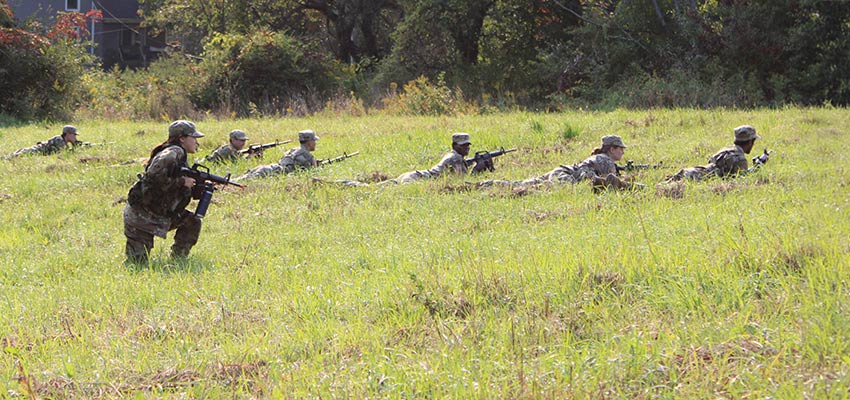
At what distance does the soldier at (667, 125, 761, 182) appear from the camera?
12.0 metres

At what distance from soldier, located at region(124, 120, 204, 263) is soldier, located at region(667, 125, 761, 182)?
20.6 feet

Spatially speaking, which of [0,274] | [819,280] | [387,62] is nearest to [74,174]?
[0,274]

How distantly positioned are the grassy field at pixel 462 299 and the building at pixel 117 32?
114 ft

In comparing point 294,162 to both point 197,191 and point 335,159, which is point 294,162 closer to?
point 335,159

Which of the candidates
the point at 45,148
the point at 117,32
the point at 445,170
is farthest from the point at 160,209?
the point at 117,32

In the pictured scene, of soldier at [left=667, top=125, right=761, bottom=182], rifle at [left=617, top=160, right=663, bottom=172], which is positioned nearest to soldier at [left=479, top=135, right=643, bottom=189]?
rifle at [left=617, top=160, right=663, bottom=172]

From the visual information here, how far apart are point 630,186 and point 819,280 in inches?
249

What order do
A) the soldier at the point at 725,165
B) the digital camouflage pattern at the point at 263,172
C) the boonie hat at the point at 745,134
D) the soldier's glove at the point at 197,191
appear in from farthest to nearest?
the digital camouflage pattern at the point at 263,172, the boonie hat at the point at 745,134, the soldier at the point at 725,165, the soldier's glove at the point at 197,191

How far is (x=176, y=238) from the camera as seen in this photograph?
895 centimetres

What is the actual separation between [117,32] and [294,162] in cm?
3483

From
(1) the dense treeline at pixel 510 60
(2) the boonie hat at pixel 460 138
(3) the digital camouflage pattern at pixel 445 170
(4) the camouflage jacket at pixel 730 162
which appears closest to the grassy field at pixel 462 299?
(4) the camouflage jacket at pixel 730 162

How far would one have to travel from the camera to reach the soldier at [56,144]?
1902 centimetres

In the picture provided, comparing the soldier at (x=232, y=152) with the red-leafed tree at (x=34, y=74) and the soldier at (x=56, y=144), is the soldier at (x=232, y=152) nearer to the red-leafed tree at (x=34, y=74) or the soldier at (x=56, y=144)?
the soldier at (x=56, y=144)

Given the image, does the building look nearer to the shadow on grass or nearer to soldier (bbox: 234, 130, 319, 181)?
soldier (bbox: 234, 130, 319, 181)
